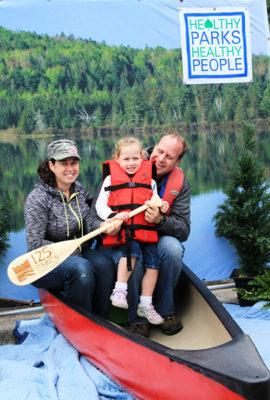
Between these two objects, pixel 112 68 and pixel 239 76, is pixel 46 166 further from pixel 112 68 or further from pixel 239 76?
pixel 239 76

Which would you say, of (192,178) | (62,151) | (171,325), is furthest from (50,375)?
(192,178)

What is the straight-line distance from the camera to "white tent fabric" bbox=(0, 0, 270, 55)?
3.82m

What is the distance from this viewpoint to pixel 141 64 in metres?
4.21

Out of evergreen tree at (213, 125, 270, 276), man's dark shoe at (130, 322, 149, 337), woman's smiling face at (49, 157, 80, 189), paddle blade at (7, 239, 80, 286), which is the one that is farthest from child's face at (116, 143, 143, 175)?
evergreen tree at (213, 125, 270, 276)

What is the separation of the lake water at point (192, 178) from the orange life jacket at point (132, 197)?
1218 millimetres

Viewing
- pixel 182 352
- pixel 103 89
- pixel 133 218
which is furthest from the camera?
pixel 103 89

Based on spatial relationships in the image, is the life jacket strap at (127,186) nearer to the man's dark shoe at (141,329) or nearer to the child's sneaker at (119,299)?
the child's sneaker at (119,299)

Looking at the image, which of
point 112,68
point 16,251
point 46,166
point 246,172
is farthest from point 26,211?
point 246,172

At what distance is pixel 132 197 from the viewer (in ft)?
9.39

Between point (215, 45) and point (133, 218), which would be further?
point (215, 45)

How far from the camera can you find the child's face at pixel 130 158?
286 centimetres

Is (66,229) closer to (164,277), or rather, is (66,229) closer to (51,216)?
(51,216)

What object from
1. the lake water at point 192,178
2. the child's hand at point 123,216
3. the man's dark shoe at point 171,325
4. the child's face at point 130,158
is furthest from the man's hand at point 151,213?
the lake water at point 192,178

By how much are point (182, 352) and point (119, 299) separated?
2.14 feet
